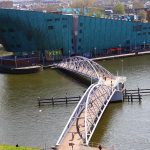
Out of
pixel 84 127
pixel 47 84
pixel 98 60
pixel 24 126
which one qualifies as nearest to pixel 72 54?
pixel 98 60

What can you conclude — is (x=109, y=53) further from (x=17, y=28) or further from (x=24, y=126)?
(x=24, y=126)

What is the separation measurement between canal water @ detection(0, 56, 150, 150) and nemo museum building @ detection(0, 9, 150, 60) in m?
9.37

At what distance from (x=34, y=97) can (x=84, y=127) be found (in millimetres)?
13860

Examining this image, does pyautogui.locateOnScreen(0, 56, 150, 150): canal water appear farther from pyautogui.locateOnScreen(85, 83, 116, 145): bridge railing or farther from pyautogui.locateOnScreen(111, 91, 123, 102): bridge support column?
pyautogui.locateOnScreen(85, 83, 116, 145): bridge railing

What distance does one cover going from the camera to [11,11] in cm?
5838

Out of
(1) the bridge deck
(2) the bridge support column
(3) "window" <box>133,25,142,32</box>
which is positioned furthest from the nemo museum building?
(1) the bridge deck

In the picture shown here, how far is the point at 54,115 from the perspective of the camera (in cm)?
3634

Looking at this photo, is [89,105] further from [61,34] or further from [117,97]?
[61,34]

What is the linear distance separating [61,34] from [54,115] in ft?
88.4

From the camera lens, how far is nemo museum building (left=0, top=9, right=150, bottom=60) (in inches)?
2361

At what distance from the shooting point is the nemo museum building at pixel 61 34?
60.0 metres

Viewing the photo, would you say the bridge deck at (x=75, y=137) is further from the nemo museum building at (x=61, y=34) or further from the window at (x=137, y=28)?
the window at (x=137, y=28)

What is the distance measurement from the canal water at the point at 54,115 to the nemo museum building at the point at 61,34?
9365 millimetres

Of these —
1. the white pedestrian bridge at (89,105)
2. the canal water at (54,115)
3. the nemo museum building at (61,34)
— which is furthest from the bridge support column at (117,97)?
the nemo museum building at (61,34)
